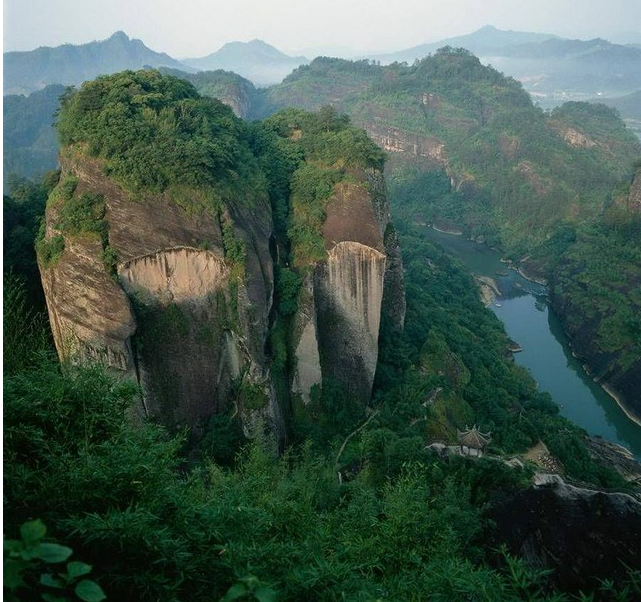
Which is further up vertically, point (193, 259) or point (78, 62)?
point (78, 62)

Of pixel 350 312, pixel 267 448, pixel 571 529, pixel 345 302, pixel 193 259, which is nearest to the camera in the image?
pixel 571 529

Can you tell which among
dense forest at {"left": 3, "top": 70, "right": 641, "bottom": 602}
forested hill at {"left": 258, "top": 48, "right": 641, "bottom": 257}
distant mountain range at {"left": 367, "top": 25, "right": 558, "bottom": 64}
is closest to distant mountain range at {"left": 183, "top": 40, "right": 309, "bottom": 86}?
distant mountain range at {"left": 367, "top": 25, "right": 558, "bottom": 64}

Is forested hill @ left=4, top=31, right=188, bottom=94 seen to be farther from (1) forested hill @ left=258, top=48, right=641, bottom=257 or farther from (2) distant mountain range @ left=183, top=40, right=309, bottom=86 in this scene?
(2) distant mountain range @ left=183, top=40, right=309, bottom=86

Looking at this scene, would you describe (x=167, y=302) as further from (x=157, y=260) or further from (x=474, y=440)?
(x=474, y=440)

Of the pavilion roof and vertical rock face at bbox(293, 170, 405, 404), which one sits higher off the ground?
vertical rock face at bbox(293, 170, 405, 404)

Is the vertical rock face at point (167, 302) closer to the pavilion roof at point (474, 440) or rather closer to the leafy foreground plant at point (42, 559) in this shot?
the pavilion roof at point (474, 440)

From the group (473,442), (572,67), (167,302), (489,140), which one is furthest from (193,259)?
(572,67)

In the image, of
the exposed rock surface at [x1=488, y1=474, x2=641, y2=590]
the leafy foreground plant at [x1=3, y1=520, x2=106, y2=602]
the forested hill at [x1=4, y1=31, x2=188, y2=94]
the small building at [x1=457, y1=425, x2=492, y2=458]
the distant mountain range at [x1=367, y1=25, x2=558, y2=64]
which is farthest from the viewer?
the distant mountain range at [x1=367, y1=25, x2=558, y2=64]
